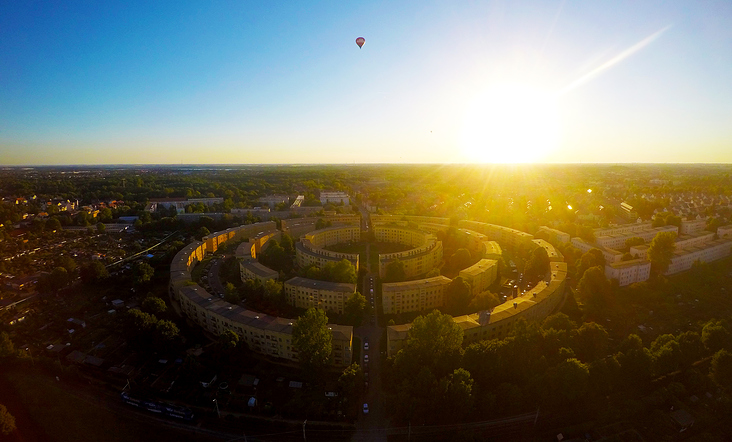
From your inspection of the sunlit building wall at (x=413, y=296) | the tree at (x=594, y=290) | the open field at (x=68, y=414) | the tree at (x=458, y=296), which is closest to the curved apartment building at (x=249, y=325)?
the sunlit building wall at (x=413, y=296)

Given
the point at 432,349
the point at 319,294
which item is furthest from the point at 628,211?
the point at 432,349

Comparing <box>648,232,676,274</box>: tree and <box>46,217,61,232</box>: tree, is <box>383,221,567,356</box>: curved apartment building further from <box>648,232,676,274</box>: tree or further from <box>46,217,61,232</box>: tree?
<box>46,217,61,232</box>: tree

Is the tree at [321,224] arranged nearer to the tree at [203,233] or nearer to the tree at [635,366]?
the tree at [203,233]

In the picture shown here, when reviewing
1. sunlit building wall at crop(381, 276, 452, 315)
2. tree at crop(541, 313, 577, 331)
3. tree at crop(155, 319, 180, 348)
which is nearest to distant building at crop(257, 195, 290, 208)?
sunlit building wall at crop(381, 276, 452, 315)

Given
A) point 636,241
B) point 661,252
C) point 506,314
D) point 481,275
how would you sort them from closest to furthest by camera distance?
point 506,314 < point 481,275 < point 661,252 < point 636,241

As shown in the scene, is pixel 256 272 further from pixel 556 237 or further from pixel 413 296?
pixel 556 237

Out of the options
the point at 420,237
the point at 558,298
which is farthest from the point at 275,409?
the point at 420,237

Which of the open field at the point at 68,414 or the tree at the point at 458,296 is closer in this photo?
the open field at the point at 68,414
